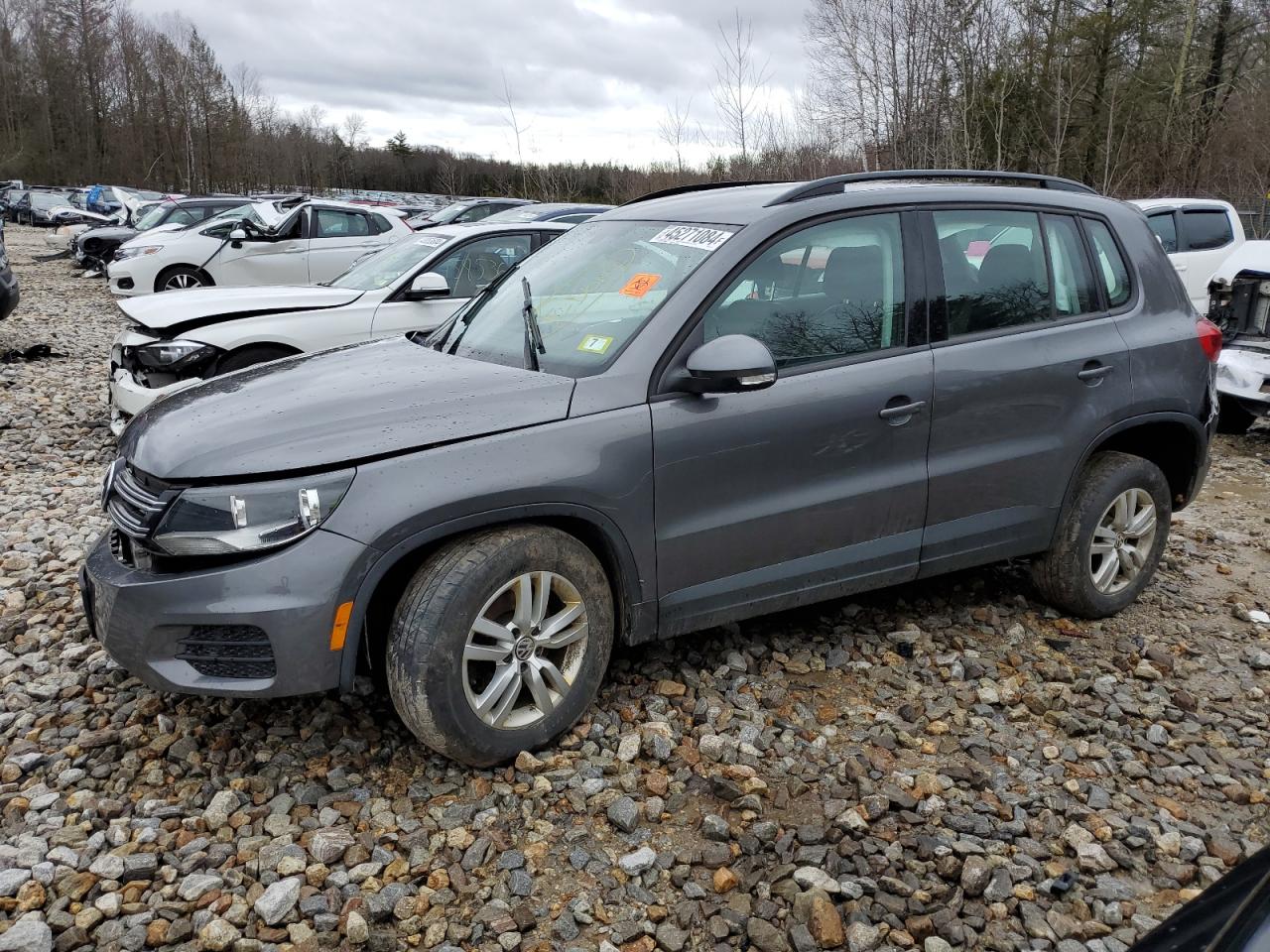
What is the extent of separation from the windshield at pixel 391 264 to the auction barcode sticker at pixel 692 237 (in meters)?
3.94

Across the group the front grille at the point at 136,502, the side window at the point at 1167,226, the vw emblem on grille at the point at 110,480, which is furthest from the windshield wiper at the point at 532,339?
the side window at the point at 1167,226

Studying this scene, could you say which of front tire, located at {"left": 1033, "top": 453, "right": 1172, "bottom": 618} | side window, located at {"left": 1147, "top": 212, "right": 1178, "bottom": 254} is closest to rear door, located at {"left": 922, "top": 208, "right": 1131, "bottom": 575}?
front tire, located at {"left": 1033, "top": 453, "right": 1172, "bottom": 618}

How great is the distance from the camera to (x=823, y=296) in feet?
11.6

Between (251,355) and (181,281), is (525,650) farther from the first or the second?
(181,281)

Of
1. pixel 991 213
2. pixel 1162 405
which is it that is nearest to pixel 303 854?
pixel 991 213

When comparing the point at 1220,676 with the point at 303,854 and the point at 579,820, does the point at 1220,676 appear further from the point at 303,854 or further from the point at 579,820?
the point at 303,854

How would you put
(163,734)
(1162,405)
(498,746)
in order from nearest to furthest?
1. (498,746)
2. (163,734)
3. (1162,405)

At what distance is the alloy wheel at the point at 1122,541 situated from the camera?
423 cm

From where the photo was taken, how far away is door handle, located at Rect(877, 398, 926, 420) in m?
3.52

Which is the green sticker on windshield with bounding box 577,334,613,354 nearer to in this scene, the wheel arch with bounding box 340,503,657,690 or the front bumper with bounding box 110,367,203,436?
the wheel arch with bounding box 340,503,657,690

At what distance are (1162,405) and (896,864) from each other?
8.15ft

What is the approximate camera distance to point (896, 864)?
2.75m

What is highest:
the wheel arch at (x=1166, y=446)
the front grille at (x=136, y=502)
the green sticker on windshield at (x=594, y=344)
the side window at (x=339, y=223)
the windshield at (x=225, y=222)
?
the windshield at (x=225, y=222)

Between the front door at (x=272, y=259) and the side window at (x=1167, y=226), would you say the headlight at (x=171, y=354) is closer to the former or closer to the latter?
the front door at (x=272, y=259)
